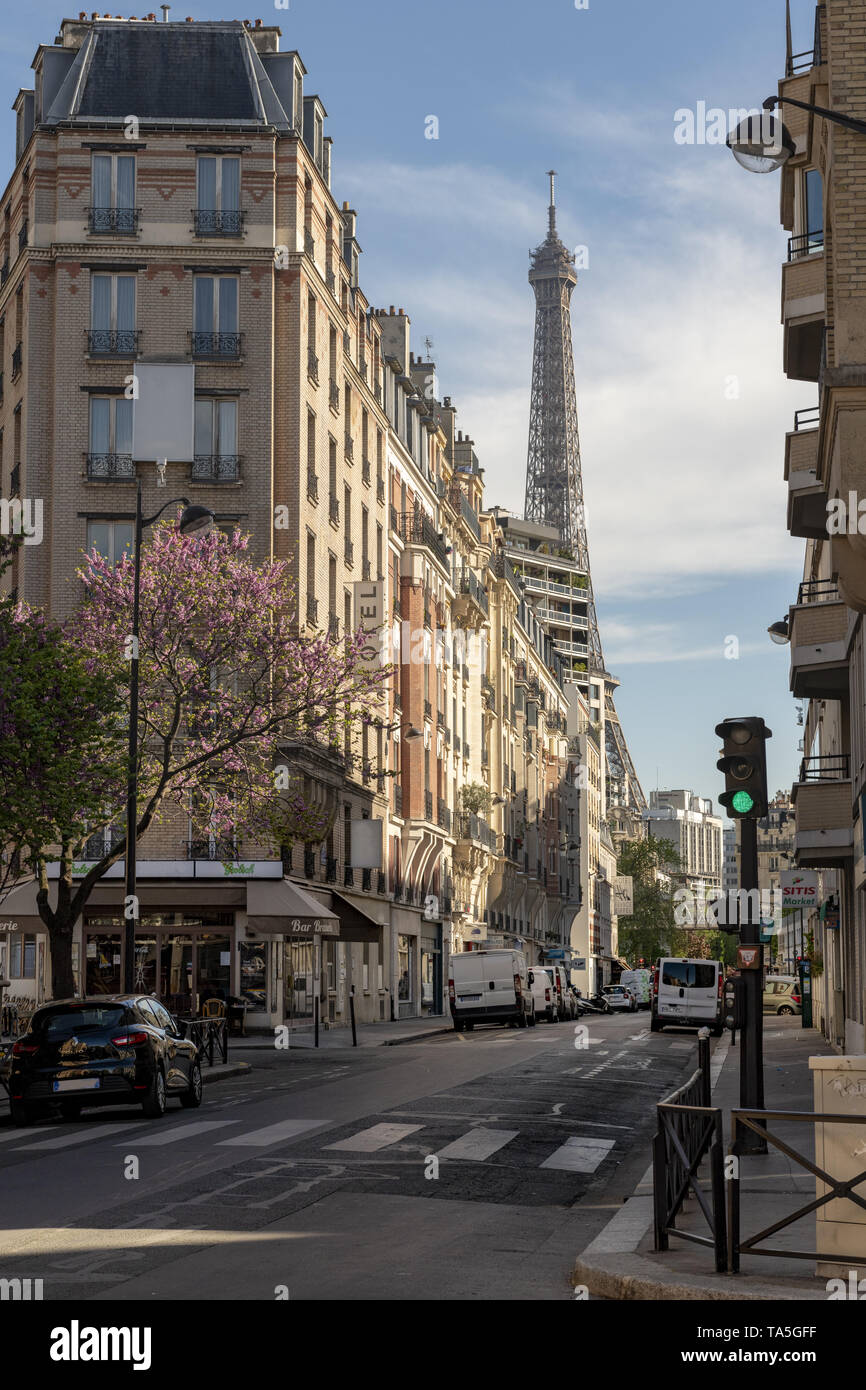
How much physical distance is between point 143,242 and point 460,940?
3600 cm

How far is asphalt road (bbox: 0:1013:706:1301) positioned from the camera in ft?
31.2

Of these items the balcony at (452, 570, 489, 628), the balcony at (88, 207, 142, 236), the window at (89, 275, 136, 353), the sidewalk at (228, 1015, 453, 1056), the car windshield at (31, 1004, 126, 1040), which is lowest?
the sidewalk at (228, 1015, 453, 1056)

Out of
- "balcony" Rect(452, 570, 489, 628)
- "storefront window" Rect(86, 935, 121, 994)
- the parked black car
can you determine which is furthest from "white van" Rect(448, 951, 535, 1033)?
the parked black car

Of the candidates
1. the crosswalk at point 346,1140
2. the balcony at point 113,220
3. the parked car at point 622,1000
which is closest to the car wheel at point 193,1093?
the crosswalk at point 346,1140

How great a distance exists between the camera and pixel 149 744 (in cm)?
4069

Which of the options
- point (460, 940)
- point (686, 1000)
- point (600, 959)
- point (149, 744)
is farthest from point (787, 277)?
point (600, 959)

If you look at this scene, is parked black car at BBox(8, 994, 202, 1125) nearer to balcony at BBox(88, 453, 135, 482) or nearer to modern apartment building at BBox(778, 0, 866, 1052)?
modern apartment building at BBox(778, 0, 866, 1052)

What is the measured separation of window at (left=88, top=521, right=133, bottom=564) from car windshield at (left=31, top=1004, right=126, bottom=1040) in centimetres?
2372

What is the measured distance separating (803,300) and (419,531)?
119 feet

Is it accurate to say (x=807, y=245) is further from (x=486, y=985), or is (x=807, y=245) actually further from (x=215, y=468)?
(x=486, y=985)

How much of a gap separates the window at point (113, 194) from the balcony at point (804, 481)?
21.7 metres
